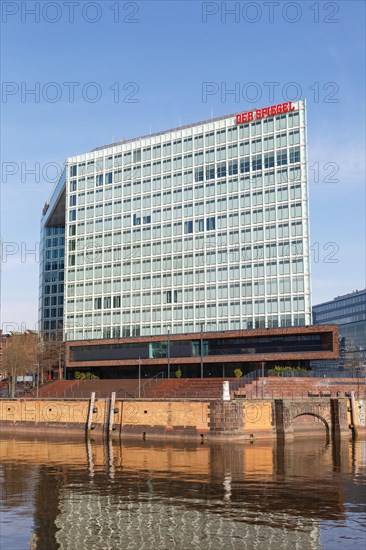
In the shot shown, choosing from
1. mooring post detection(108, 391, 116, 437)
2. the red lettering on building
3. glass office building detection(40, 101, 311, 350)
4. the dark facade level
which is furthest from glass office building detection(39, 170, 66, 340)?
mooring post detection(108, 391, 116, 437)

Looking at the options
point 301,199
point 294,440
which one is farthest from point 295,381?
point 301,199

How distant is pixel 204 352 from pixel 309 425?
37589 mm

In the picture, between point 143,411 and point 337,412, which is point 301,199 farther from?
point 143,411

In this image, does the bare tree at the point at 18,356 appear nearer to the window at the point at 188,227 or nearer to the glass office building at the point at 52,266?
the glass office building at the point at 52,266

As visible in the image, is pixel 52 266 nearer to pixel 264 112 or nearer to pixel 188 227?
pixel 188 227

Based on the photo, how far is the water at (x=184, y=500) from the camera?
29359 millimetres

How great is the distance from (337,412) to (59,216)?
102020 millimetres

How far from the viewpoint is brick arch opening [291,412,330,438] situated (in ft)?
258

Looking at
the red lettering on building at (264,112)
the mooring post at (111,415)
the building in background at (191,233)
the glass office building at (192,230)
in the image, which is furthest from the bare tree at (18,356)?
the red lettering on building at (264,112)

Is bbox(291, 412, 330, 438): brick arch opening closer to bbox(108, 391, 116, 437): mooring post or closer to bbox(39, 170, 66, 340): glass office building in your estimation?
bbox(108, 391, 116, 437): mooring post

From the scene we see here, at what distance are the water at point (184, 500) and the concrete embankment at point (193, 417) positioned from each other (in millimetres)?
10120

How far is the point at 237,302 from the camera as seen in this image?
114938mm

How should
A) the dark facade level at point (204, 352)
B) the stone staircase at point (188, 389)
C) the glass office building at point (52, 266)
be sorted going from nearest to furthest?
the stone staircase at point (188, 389), the dark facade level at point (204, 352), the glass office building at point (52, 266)

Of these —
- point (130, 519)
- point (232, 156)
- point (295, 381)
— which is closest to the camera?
point (130, 519)
